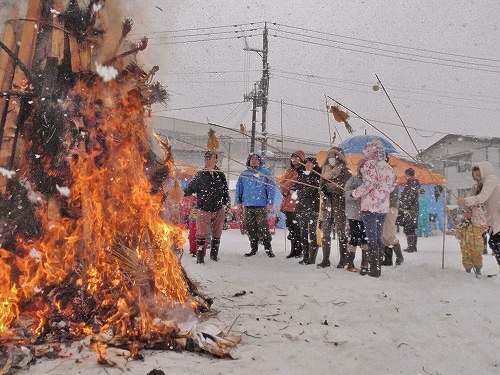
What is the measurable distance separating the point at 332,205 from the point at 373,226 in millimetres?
1296

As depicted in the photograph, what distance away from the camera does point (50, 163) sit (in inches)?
152

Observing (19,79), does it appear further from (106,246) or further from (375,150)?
(375,150)

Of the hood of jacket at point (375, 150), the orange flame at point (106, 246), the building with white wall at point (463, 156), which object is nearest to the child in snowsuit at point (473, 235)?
the hood of jacket at point (375, 150)

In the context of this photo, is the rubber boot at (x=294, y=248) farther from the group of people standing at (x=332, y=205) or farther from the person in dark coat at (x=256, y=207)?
the person in dark coat at (x=256, y=207)

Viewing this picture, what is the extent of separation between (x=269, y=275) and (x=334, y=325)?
→ 2.46 metres

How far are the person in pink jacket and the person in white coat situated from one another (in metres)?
1.16

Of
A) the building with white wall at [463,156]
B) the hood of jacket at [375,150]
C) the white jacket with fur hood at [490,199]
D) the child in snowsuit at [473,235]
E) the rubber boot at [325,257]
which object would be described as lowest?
the rubber boot at [325,257]

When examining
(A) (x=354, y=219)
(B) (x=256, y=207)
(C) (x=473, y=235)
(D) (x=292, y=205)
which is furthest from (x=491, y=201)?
(B) (x=256, y=207)

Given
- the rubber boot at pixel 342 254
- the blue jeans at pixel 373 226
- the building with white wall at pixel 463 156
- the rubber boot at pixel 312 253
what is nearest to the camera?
the blue jeans at pixel 373 226

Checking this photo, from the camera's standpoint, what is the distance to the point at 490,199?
6430 millimetres

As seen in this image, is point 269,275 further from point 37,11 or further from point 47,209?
point 37,11

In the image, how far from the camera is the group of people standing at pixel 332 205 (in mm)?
6214

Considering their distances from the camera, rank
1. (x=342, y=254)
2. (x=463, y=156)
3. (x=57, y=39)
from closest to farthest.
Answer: (x=57, y=39), (x=342, y=254), (x=463, y=156)

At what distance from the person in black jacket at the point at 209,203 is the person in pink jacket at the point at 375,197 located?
9.17 feet
